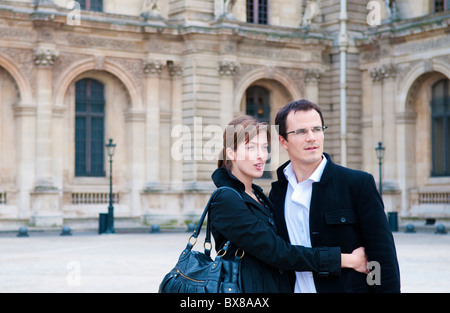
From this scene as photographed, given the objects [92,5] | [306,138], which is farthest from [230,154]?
[92,5]

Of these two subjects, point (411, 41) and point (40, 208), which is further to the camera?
point (411, 41)

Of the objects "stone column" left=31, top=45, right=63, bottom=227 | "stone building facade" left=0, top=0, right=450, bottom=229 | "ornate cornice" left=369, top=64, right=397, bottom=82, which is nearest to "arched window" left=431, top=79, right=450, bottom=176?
"stone building facade" left=0, top=0, right=450, bottom=229

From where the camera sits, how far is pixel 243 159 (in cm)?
466

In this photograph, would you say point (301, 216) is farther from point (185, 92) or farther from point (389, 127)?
point (389, 127)

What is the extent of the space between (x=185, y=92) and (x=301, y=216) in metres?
26.8

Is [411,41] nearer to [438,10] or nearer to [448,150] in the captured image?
[438,10]

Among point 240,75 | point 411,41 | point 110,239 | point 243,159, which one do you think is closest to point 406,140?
point 411,41

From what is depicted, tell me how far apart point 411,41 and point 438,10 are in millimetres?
1535

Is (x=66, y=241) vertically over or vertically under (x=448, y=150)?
under

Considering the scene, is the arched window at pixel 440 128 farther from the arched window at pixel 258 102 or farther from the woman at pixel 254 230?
the woman at pixel 254 230

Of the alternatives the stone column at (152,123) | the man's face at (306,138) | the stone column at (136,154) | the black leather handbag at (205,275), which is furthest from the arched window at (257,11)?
the black leather handbag at (205,275)

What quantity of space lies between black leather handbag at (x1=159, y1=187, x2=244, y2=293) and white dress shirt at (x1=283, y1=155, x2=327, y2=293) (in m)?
0.32

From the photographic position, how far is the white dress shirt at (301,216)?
4.48 m

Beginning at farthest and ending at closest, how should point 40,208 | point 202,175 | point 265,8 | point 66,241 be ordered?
point 265,8
point 202,175
point 40,208
point 66,241
